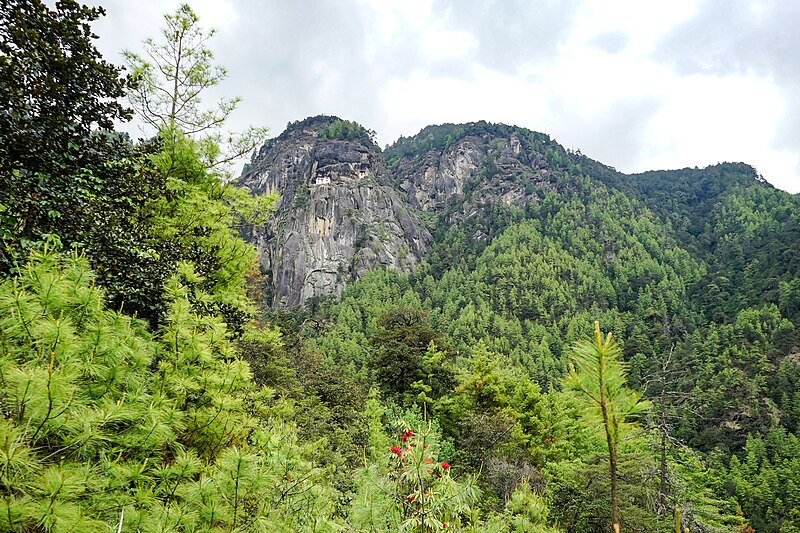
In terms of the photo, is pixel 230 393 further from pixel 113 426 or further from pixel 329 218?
pixel 329 218

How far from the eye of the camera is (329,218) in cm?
9725

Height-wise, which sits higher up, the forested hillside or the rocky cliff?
the rocky cliff

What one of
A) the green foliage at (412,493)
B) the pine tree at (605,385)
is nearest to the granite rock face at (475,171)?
the green foliage at (412,493)

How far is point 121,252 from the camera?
4289 mm

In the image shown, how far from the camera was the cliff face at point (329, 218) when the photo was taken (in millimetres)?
89500

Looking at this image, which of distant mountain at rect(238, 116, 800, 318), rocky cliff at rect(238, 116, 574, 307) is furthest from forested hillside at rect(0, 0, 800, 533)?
rocky cliff at rect(238, 116, 574, 307)

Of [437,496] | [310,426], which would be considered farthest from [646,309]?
[437,496]

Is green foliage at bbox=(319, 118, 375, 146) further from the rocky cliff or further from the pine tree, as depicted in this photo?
the pine tree

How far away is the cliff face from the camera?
294 ft

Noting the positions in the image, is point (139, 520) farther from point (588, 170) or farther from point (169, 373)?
point (588, 170)

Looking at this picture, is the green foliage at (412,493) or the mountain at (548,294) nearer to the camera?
the green foliage at (412,493)

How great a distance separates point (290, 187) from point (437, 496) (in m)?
119

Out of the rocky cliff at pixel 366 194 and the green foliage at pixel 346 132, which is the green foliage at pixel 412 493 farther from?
the green foliage at pixel 346 132

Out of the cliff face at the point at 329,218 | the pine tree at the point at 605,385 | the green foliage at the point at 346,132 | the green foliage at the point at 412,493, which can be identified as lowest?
the green foliage at the point at 412,493
